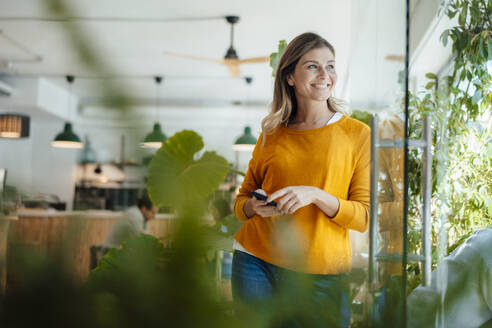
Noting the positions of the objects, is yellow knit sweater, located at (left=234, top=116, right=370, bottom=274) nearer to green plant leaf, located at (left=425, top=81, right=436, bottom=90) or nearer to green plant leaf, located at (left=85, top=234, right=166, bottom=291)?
green plant leaf, located at (left=425, top=81, right=436, bottom=90)

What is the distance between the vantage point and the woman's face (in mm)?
1070

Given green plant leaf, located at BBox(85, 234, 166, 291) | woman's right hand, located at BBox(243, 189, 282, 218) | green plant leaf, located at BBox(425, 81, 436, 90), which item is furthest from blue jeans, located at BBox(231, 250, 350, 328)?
woman's right hand, located at BBox(243, 189, 282, 218)

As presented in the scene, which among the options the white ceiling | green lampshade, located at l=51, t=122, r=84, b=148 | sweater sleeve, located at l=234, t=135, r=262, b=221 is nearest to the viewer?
sweater sleeve, located at l=234, t=135, r=262, b=221

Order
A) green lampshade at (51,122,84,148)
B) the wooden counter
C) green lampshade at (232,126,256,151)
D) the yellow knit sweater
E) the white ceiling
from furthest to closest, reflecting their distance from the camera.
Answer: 1. green lampshade at (51,122,84,148)
2. the white ceiling
3. the yellow knit sweater
4. green lampshade at (232,126,256,151)
5. the wooden counter

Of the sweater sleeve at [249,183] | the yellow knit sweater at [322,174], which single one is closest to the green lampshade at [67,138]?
the sweater sleeve at [249,183]

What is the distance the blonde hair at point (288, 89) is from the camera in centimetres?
109

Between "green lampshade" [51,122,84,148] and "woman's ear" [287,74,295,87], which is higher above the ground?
"green lampshade" [51,122,84,148]

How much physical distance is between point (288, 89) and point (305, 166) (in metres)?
0.26

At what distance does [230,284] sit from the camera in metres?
0.21

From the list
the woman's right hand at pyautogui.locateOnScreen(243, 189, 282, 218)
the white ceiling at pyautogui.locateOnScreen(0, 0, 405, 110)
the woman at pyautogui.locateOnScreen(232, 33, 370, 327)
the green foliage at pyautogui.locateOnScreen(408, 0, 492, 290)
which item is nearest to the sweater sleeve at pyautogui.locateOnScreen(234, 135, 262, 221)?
the woman at pyautogui.locateOnScreen(232, 33, 370, 327)

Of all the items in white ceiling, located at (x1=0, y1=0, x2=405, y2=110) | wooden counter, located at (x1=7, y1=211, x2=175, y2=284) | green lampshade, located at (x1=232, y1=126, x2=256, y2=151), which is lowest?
wooden counter, located at (x1=7, y1=211, x2=175, y2=284)

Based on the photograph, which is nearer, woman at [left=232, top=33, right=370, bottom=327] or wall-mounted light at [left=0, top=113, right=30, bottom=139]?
woman at [left=232, top=33, right=370, bottom=327]

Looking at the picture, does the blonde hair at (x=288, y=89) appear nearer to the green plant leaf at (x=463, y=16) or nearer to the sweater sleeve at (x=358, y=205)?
the sweater sleeve at (x=358, y=205)

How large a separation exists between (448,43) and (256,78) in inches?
231
